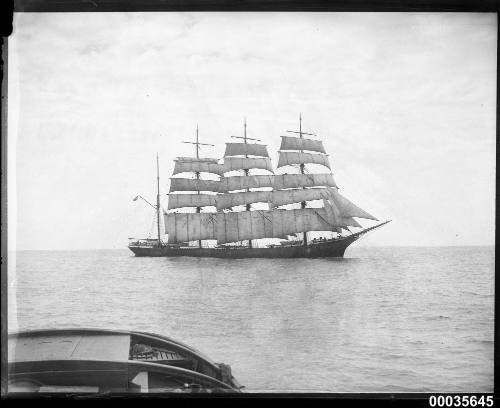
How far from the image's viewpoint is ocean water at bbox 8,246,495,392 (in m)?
2.16

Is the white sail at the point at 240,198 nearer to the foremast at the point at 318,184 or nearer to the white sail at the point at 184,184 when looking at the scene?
the foremast at the point at 318,184

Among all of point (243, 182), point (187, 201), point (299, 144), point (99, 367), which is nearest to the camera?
point (99, 367)

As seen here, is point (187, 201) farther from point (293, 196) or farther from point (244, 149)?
point (293, 196)

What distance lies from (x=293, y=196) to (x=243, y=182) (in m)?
0.25

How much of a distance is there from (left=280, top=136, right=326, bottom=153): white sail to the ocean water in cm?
48

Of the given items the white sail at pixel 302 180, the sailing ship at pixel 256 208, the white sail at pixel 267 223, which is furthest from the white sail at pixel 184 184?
the white sail at pixel 302 180

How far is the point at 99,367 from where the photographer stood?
2.07m

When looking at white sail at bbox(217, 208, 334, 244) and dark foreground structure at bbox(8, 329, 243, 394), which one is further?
white sail at bbox(217, 208, 334, 244)

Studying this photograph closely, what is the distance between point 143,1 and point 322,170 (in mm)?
1057

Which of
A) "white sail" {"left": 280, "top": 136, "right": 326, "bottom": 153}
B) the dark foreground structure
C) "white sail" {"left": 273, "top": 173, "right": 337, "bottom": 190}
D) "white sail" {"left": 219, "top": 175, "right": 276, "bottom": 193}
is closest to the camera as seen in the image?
the dark foreground structure

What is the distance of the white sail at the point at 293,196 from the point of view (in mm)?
2422

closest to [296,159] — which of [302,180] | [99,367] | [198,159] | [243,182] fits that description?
[302,180]

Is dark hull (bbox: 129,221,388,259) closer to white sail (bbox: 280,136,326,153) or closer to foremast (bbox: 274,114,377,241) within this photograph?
foremast (bbox: 274,114,377,241)

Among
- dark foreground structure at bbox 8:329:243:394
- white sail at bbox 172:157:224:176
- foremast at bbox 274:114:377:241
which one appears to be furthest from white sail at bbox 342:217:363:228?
dark foreground structure at bbox 8:329:243:394
